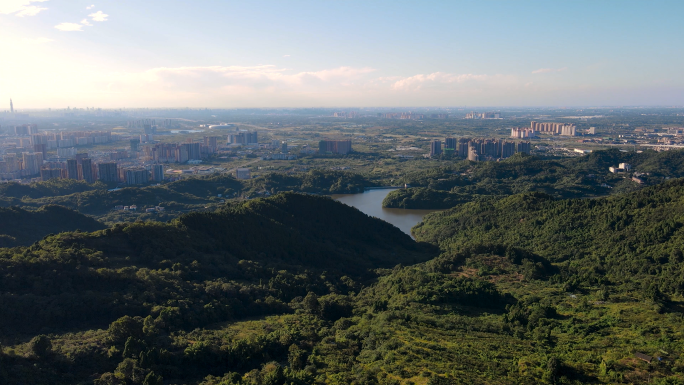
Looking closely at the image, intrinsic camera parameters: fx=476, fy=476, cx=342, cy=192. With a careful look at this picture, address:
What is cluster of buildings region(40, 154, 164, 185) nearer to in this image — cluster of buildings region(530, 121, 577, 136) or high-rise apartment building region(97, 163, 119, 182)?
high-rise apartment building region(97, 163, 119, 182)

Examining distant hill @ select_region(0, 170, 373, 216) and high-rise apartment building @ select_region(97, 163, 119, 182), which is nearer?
distant hill @ select_region(0, 170, 373, 216)

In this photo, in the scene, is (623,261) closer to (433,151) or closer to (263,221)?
(263,221)

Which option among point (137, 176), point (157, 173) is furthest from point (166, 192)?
point (157, 173)

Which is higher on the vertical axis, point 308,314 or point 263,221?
point 263,221

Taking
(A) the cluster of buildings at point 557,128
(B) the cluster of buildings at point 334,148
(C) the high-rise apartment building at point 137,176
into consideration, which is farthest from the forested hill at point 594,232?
(A) the cluster of buildings at point 557,128

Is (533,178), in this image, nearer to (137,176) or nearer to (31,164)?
(137,176)

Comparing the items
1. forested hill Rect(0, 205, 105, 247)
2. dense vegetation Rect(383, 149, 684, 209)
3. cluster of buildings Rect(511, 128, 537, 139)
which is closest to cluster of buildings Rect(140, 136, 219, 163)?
dense vegetation Rect(383, 149, 684, 209)

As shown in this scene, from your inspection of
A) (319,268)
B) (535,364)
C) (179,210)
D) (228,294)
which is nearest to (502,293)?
(535,364)

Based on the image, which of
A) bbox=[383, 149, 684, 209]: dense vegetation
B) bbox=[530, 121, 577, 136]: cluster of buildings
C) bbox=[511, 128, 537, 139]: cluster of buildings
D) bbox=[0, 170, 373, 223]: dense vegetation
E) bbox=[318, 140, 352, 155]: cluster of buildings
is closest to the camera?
bbox=[0, 170, 373, 223]: dense vegetation
